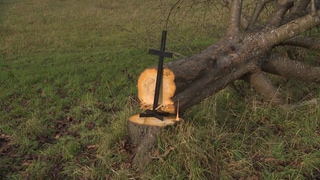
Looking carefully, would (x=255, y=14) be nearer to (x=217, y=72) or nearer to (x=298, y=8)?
(x=298, y=8)

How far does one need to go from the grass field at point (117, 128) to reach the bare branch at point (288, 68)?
1.13 ft

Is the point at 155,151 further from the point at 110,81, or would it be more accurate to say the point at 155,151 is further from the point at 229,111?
the point at 110,81

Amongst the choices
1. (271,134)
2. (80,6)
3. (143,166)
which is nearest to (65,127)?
(143,166)

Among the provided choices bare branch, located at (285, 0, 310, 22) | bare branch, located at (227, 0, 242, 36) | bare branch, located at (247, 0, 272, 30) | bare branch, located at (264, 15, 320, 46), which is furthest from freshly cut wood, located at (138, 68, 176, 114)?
bare branch, located at (285, 0, 310, 22)

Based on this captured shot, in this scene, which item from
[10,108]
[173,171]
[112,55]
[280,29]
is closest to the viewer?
[173,171]

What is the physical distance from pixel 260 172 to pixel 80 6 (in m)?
18.0

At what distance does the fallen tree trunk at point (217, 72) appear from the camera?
433cm

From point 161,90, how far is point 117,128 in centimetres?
81

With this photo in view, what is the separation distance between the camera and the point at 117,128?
15.5ft

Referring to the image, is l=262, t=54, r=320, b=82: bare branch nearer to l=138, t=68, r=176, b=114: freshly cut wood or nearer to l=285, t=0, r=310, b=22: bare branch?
l=285, t=0, r=310, b=22: bare branch

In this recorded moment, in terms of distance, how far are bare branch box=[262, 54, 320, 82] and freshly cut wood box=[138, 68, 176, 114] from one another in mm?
1869

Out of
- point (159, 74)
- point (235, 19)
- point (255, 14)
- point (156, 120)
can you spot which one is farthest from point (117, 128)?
point (255, 14)

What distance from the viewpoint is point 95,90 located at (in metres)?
7.66

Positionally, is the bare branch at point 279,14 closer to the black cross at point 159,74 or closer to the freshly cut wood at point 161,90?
the black cross at point 159,74
